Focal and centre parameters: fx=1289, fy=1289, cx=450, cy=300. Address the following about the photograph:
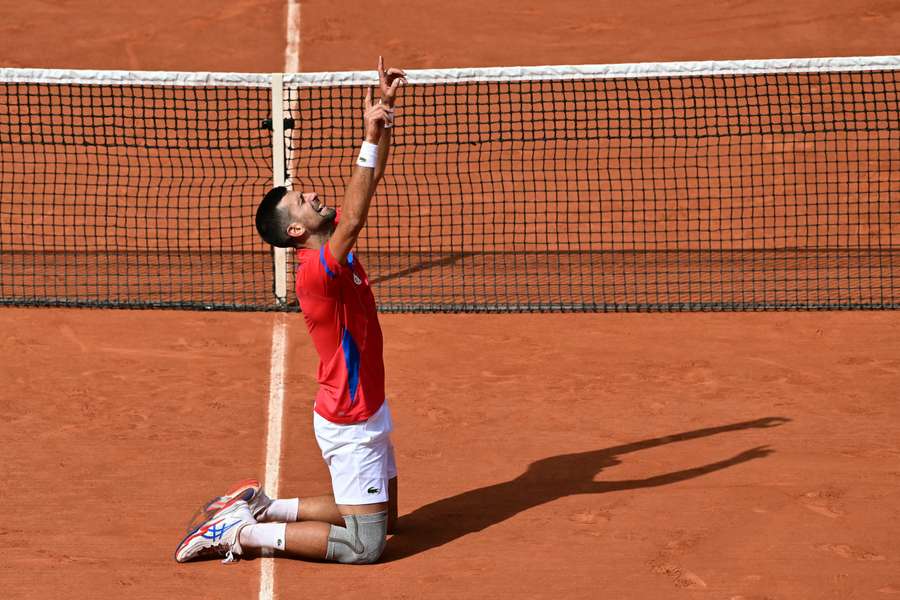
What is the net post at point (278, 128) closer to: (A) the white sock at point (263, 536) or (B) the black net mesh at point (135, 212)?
(B) the black net mesh at point (135, 212)

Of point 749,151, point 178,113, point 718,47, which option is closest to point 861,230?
point 749,151

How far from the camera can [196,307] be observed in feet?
39.0

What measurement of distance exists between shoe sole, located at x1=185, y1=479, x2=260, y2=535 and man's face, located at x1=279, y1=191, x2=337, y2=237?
154 cm

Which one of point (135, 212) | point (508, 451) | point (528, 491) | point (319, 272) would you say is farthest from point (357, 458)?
point (135, 212)

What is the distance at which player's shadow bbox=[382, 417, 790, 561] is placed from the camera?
25.8 ft

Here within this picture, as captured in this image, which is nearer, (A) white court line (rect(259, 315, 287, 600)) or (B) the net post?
(A) white court line (rect(259, 315, 287, 600))

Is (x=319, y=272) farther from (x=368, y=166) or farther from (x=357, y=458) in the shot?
(x=357, y=458)

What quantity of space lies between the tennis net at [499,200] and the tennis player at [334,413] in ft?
15.4

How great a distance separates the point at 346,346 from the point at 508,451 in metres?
2.28

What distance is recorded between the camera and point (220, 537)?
732cm

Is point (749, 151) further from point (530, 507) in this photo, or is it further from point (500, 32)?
point (530, 507)

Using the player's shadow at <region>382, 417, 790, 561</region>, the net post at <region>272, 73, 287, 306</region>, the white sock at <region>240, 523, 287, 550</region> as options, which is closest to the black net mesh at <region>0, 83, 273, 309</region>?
the net post at <region>272, 73, 287, 306</region>

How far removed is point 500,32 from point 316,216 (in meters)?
12.4

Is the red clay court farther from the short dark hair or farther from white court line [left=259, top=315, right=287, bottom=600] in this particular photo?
the short dark hair
